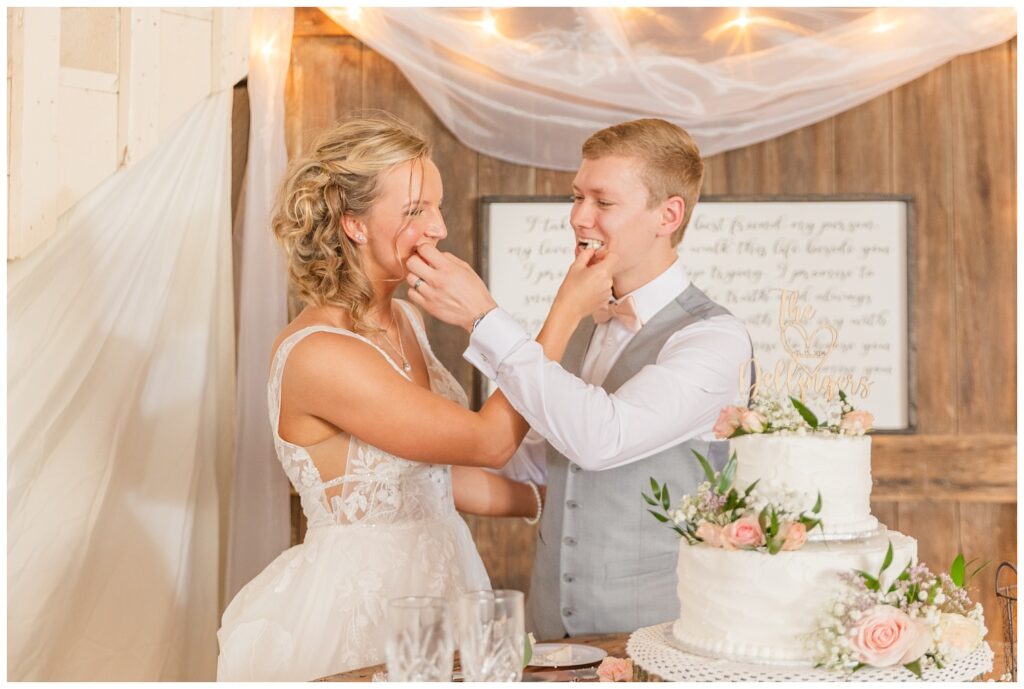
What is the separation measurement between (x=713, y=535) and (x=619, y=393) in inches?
21.7

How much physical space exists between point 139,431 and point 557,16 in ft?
5.99

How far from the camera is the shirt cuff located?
1947mm

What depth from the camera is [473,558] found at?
232cm

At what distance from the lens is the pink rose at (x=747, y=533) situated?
1.49m

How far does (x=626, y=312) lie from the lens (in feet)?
7.53

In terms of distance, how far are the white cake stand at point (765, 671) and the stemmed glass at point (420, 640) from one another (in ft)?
1.28

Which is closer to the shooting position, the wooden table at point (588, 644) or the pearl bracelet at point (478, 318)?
the wooden table at point (588, 644)

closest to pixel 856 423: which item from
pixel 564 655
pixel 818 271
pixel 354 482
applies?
pixel 564 655

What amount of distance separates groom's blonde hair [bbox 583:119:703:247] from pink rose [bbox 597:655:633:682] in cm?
109

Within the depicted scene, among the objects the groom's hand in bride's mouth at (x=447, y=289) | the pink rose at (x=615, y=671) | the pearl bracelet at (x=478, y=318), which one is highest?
the groom's hand in bride's mouth at (x=447, y=289)

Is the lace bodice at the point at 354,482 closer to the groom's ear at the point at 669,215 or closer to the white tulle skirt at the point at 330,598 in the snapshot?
the white tulle skirt at the point at 330,598

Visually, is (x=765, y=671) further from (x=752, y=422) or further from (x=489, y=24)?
(x=489, y=24)

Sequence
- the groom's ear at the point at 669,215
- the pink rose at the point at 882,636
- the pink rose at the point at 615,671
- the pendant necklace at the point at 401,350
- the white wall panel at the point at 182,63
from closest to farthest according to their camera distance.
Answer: the pink rose at the point at 882,636, the pink rose at the point at 615,671, the pendant necklace at the point at 401,350, the groom's ear at the point at 669,215, the white wall panel at the point at 182,63

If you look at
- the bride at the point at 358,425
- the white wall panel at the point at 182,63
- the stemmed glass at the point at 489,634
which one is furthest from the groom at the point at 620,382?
the white wall panel at the point at 182,63
